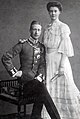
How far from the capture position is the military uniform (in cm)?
371

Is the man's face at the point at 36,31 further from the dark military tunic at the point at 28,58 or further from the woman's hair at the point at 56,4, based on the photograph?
the woman's hair at the point at 56,4

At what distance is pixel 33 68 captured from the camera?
3775 millimetres

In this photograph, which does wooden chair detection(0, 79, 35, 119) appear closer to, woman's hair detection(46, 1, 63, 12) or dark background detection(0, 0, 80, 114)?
dark background detection(0, 0, 80, 114)

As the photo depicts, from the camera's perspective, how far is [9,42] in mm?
3730

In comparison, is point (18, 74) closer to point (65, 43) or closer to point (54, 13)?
point (65, 43)

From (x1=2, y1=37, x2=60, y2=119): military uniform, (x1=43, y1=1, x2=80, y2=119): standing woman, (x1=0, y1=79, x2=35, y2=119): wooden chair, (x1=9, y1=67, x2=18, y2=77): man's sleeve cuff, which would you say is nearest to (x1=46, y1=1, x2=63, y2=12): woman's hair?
(x1=43, y1=1, x2=80, y2=119): standing woman

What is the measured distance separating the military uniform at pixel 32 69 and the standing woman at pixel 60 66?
92mm

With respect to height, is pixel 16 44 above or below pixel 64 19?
below

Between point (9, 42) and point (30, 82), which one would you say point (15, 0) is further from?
point (30, 82)

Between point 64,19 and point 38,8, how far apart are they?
367 mm

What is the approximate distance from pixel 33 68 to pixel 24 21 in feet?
1.99

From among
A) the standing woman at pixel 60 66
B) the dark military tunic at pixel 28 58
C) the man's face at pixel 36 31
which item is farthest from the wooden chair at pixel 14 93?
the man's face at pixel 36 31

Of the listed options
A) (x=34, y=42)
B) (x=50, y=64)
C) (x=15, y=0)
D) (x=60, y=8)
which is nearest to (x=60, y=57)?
(x=50, y=64)

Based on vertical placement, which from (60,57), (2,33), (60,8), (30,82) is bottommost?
(30,82)
